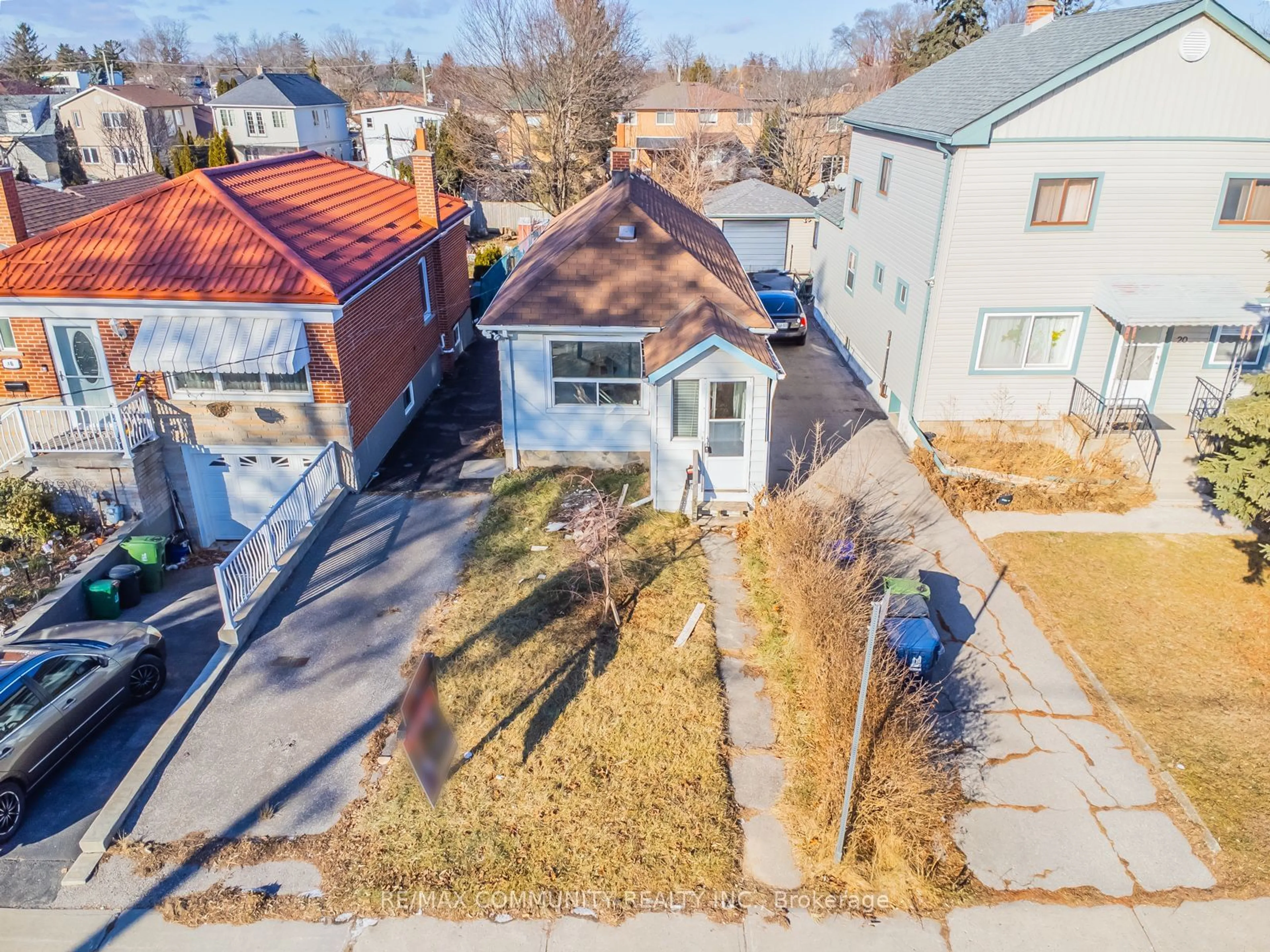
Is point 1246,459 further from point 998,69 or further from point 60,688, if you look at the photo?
point 60,688

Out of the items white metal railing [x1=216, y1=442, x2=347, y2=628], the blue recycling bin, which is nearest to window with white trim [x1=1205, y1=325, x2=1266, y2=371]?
the blue recycling bin

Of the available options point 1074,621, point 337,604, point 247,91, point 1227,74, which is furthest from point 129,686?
point 247,91

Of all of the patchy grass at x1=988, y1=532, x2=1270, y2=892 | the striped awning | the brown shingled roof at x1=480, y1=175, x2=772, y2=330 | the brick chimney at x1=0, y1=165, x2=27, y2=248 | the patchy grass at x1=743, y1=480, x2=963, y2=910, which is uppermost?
the brick chimney at x1=0, y1=165, x2=27, y2=248

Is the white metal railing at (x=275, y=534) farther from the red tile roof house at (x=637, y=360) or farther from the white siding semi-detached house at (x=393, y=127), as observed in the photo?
the white siding semi-detached house at (x=393, y=127)

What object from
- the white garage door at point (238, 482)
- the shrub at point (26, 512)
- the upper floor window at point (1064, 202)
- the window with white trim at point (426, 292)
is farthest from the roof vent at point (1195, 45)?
the shrub at point (26, 512)

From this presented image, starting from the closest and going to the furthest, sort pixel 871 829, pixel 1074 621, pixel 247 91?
pixel 871 829 → pixel 1074 621 → pixel 247 91

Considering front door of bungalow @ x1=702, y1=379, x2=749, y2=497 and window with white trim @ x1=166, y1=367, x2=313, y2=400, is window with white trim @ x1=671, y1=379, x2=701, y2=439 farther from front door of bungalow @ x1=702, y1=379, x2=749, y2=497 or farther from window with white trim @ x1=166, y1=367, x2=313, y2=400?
window with white trim @ x1=166, y1=367, x2=313, y2=400

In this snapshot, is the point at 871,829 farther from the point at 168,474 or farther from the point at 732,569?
the point at 168,474
